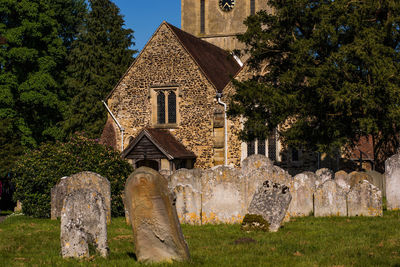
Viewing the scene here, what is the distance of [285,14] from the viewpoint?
23094 mm

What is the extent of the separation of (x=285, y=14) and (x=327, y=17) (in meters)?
2.44

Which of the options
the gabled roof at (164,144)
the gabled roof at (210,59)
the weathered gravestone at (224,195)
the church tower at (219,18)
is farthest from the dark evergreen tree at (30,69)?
the weathered gravestone at (224,195)

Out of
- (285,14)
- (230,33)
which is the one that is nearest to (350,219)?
(285,14)

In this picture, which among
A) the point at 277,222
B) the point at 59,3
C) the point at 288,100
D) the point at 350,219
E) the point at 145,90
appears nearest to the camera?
the point at 277,222

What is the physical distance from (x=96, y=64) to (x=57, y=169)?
2160cm

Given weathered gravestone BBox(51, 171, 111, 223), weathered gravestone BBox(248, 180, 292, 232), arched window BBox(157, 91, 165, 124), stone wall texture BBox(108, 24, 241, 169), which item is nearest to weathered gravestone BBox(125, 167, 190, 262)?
weathered gravestone BBox(248, 180, 292, 232)

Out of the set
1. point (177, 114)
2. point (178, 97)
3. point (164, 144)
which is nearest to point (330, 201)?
point (164, 144)

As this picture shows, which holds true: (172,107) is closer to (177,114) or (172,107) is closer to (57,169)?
(177,114)

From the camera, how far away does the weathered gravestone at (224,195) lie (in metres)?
14.2

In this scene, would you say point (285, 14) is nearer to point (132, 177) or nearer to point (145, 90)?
point (145, 90)

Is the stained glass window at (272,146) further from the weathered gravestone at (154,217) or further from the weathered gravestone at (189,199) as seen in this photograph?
the weathered gravestone at (154,217)

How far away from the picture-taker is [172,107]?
3108 centimetres

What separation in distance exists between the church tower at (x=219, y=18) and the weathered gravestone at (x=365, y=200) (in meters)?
28.8

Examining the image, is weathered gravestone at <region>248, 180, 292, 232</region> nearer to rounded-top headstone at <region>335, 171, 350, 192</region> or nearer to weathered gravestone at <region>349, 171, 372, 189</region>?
weathered gravestone at <region>349, 171, 372, 189</region>
